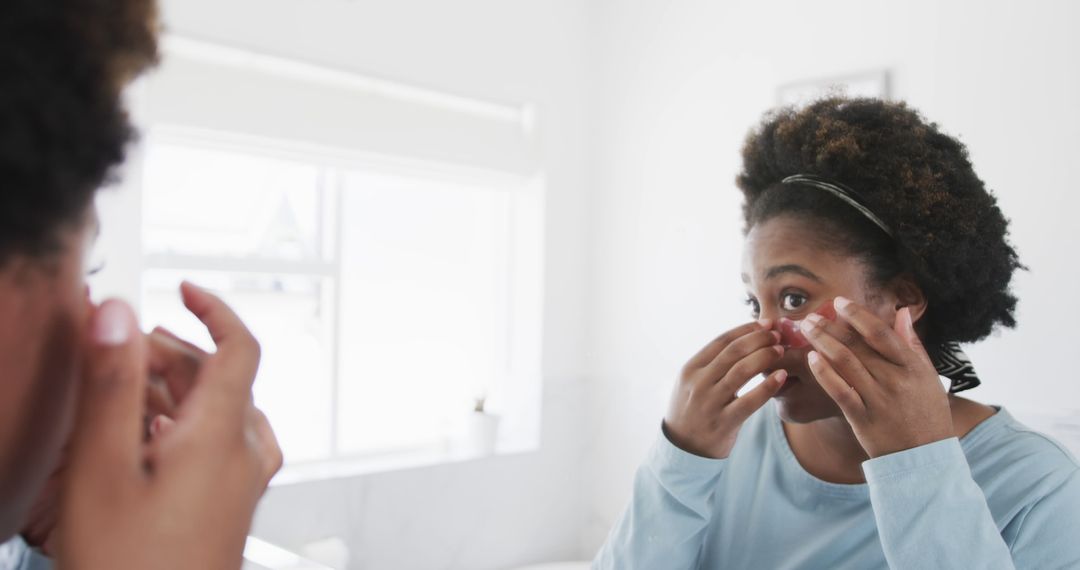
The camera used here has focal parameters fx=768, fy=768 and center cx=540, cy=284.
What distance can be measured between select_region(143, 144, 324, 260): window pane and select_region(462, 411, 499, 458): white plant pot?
643mm

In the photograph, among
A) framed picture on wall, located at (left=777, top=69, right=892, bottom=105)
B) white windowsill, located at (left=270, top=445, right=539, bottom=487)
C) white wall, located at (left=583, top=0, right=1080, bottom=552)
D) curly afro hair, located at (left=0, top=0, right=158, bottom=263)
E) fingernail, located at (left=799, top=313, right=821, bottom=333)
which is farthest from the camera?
white windowsill, located at (left=270, top=445, right=539, bottom=487)

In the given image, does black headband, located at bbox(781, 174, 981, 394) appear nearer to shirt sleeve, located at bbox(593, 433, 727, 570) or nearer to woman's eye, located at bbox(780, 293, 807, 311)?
woman's eye, located at bbox(780, 293, 807, 311)

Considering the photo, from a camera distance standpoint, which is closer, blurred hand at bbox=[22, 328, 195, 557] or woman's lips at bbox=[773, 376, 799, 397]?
blurred hand at bbox=[22, 328, 195, 557]

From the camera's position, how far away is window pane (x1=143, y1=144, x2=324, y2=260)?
1.79 meters

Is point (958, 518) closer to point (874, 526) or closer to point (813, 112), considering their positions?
point (874, 526)

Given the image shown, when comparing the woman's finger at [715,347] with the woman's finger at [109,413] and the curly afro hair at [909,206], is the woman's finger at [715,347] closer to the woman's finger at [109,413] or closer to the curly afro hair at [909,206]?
the curly afro hair at [909,206]

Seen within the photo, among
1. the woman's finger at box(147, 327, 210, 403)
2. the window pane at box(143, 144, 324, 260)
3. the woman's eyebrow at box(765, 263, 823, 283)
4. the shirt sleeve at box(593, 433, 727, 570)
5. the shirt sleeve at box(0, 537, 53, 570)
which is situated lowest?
the shirt sleeve at box(593, 433, 727, 570)

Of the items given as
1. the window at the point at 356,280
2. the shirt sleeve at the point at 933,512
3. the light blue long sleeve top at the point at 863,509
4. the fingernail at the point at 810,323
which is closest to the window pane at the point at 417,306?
the window at the point at 356,280

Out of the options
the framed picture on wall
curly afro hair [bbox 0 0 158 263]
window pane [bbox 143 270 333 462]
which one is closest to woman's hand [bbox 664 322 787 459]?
curly afro hair [bbox 0 0 158 263]

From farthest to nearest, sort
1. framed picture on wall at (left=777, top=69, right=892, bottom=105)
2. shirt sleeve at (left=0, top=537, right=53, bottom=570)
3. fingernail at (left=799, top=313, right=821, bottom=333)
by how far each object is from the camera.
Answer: framed picture on wall at (left=777, top=69, right=892, bottom=105), fingernail at (left=799, top=313, right=821, bottom=333), shirt sleeve at (left=0, top=537, right=53, bottom=570)

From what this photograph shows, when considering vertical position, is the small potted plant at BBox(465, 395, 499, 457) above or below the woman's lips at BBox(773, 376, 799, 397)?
below

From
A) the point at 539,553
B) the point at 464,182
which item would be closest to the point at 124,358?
the point at 464,182

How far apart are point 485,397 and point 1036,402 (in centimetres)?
145

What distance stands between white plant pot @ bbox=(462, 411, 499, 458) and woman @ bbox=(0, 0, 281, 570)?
1.91 metres
